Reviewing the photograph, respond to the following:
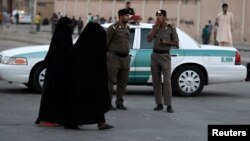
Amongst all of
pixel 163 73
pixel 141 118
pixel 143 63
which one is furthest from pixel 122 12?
pixel 143 63

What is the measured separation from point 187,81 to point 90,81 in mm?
5053

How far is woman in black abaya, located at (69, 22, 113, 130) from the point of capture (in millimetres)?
10195

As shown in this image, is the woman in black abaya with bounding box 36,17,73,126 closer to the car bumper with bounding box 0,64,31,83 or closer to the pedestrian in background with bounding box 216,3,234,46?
the car bumper with bounding box 0,64,31,83

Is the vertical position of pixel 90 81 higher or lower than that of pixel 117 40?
lower

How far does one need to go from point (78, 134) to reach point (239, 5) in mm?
39661

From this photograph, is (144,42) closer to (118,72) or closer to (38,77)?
(38,77)

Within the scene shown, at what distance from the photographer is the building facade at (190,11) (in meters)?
48.2

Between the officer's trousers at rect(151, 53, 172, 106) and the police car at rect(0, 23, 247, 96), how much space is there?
204 cm

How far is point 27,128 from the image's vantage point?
34.2 feet

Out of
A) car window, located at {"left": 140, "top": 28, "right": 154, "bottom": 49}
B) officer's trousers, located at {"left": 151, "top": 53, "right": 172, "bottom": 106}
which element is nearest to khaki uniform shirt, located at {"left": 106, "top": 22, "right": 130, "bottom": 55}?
officer's trousers, located at {"left": 151, "top": 53, "right": 172, "bottom": 106}

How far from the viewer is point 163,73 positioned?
1259 cm

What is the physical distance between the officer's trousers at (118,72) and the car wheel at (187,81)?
8.40 feet

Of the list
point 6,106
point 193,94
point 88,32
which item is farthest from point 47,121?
point 193,94

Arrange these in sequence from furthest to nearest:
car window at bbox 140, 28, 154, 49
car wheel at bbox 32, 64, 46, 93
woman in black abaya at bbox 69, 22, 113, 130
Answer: car window at bbox 140, 28, 154, 49
car wheel at bbox 32, 64, 46, 93
woman in black abaya at bbox 69, 22, 113, 130
